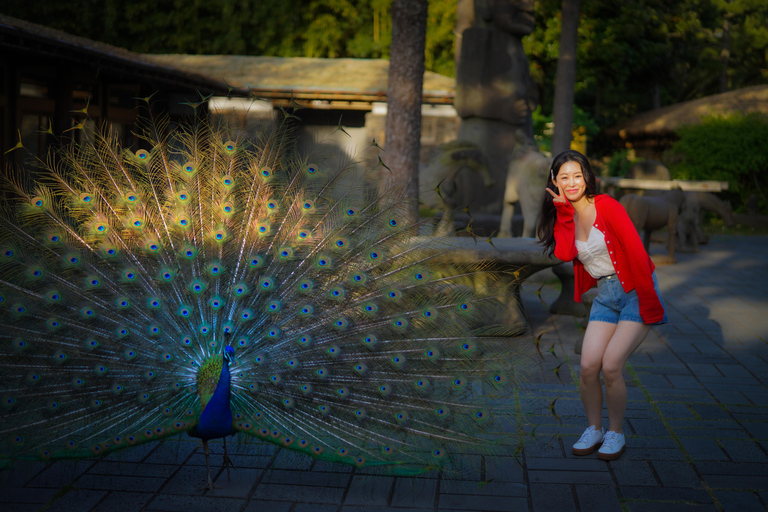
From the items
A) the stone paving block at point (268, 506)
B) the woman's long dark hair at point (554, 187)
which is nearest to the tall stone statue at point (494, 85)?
the woman's long dark hair at point (554, 187)

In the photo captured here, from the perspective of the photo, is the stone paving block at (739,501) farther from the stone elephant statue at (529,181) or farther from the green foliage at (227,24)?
the green foliage at (227,24)

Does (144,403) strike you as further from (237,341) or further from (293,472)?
(293,472)

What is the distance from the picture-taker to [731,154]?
1970 centimetres

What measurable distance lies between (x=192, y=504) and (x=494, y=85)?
987 cm

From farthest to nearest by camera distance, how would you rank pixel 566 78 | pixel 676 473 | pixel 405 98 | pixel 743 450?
1. pixel 566 78
2. pixel 405 98
3. pixel 743 450
4. pixel 676 473

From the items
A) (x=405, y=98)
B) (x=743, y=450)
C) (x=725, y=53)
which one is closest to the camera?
(x=743, y=450)

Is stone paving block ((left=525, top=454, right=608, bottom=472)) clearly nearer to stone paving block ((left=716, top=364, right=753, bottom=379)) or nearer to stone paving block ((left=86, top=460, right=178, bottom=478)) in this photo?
stone paving block ((left=86, top=460, right=178, bottom=478))

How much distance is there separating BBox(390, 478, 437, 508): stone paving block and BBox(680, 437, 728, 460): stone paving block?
5.26ft

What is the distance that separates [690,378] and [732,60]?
36.2 metres

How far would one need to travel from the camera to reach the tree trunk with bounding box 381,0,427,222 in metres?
8.07

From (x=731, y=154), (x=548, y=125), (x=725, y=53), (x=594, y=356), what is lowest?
(x=594, y=356)

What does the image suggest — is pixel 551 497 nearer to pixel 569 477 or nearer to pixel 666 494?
pixel 569 477

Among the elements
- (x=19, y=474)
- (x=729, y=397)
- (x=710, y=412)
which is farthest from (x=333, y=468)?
(x=729, y=397)

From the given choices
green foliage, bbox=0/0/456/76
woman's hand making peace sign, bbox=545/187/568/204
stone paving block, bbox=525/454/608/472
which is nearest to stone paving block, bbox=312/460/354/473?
stone paving block, bbox=525/454/608/472
